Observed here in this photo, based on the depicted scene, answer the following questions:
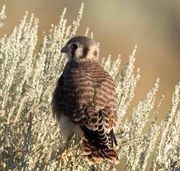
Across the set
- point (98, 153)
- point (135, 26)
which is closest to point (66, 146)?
point (98, 153)

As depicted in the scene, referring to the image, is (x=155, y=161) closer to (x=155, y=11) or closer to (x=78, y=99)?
(x=78, y=99)

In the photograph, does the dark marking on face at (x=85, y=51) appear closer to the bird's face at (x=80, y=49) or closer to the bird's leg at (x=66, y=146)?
the bird's face at (x=80, y=49)

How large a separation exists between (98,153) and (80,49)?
151 cm

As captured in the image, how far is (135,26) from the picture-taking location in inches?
828

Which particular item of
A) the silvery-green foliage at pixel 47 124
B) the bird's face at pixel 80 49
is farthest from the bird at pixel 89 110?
the bird's face at pixel 80 49

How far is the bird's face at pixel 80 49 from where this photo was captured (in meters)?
6.22

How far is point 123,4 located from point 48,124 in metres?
16.6

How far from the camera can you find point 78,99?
5.33m

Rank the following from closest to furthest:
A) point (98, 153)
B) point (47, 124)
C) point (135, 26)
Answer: point (98, 153)
point (47, 124)
point (135, 26)

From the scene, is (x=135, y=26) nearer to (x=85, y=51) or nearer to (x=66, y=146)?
(x=85, y=51)

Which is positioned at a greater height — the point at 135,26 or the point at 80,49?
the point at 135,26

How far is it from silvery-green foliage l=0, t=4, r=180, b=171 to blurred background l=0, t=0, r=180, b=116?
833 cm

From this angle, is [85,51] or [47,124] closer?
[47,124]

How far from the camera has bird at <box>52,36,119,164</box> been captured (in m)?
5.06
